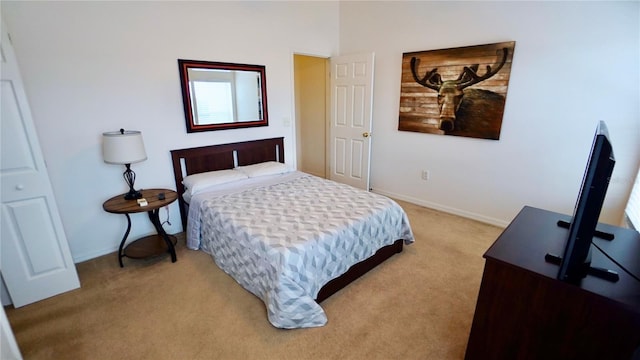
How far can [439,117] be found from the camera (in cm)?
354

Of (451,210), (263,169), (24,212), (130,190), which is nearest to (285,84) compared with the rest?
(263,169)

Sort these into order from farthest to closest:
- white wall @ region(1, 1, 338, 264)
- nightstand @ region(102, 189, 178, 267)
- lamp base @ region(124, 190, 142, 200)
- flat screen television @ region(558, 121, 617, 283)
Result: lamp base @ region(124, 190, 142, 200) → nightstand @ region(102, 189, 178, 267) → white wall @ region(1, 1, 338, 264) → flat screen television @ region(558, 121, 617, 283)

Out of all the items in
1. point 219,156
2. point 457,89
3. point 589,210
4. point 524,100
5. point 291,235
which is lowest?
point 291,235

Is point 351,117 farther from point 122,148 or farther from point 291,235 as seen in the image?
point 122,148

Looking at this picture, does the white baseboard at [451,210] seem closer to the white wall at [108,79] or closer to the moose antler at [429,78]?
the moose antler at [429,78]

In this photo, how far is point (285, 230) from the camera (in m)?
2.12

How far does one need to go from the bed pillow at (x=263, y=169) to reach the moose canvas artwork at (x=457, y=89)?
69.8 inches

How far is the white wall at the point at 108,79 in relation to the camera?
226cm

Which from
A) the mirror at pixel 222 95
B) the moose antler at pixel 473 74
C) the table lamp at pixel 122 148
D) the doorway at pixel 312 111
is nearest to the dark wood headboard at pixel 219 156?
the mirror at pixel 222 95

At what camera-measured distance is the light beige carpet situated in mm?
1745

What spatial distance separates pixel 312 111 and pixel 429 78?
7.27ft

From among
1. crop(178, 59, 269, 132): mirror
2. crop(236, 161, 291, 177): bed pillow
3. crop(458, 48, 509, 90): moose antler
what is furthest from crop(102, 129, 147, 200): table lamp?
crop(458, 48, 509, 90): moose antler

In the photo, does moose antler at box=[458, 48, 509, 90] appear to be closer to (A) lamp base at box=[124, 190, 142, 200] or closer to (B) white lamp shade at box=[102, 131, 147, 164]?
(B) white lamp shade at box=[102, 131, 147, 164]

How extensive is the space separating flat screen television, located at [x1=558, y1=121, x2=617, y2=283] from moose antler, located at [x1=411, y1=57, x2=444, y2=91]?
2539 mm
